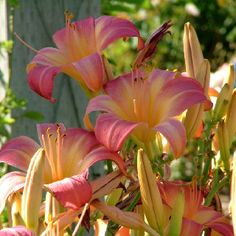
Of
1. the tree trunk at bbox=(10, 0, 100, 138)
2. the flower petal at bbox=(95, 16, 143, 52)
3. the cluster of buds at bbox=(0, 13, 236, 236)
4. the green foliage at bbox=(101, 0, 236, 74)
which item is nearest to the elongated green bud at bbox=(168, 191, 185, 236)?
the cluster of buds at bbox=(0, 13, 236, 236)

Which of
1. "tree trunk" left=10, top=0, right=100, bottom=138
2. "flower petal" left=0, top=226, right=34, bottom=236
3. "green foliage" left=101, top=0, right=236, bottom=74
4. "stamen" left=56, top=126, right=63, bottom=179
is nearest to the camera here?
"flower petal" left=0, top=226, right=34, bottom=236

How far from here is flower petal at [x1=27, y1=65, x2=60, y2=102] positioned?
1.01 m

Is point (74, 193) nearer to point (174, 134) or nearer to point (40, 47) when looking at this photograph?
point (174, 134)

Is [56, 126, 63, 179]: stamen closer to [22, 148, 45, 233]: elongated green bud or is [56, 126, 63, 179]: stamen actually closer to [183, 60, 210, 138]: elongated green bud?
[22, 148, 45, 233]: elongated green bud

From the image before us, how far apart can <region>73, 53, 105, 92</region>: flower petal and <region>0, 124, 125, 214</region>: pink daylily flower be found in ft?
0.21

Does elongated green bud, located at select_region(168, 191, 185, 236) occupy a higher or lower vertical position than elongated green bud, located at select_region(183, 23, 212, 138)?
lower

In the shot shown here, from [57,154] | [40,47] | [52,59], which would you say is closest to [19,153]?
[57,154]

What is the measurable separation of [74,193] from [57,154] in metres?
0.10

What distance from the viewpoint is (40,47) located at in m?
1.79

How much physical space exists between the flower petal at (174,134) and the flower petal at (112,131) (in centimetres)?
3

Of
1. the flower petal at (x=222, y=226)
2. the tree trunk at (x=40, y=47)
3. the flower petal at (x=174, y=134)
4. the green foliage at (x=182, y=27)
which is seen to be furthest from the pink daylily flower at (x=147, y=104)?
the green foliage at (x=182, y=27)

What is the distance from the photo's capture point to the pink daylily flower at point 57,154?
0.93 m

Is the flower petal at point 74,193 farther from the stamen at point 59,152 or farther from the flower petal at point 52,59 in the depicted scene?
the flower petal at point 52,59

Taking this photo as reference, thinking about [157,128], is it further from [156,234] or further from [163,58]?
[163,58]
